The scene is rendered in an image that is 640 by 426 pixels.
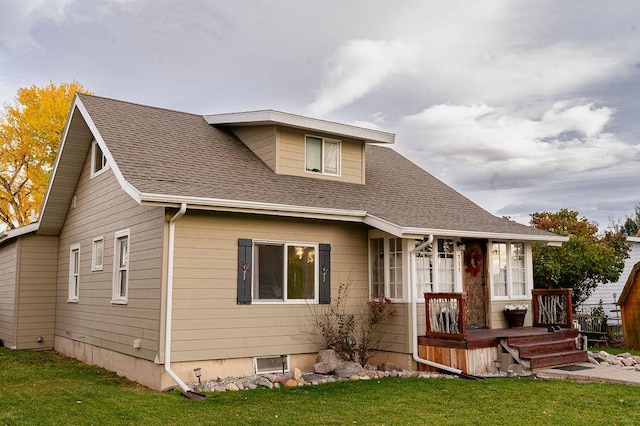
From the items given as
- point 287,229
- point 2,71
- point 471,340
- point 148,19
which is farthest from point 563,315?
point 2,71

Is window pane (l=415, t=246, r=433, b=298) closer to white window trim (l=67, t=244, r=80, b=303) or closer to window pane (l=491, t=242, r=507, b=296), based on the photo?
window pane (l=491, t=242, r=507, b=296)

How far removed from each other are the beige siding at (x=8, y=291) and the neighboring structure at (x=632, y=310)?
15788mm

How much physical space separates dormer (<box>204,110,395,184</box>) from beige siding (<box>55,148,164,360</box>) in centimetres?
306

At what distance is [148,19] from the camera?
15.8 m

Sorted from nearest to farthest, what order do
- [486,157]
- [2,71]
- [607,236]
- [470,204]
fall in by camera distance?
[470,204] < [607,236] < [2,71] < [486,157]

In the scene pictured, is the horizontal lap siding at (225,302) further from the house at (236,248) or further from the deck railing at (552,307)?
the deck railing at (552,307)

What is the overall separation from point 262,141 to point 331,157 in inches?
64.0

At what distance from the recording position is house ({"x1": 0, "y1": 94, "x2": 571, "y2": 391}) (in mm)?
9656

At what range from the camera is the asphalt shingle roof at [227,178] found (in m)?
10.2

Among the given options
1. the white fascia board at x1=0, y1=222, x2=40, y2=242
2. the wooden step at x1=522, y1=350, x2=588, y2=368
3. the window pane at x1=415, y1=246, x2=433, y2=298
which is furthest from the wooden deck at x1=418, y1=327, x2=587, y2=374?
the white fascia board at x1=0, y1=222, x2=40, y2=242

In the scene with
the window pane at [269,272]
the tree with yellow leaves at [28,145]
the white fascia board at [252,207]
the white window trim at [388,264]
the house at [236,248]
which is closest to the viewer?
the white fascia board at [252,207]

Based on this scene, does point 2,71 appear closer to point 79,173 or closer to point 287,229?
point 79,173

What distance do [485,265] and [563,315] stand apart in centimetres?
198

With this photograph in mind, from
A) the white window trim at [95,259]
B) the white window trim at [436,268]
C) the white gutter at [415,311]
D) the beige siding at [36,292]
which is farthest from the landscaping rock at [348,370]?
the beige siding at [36,292]
